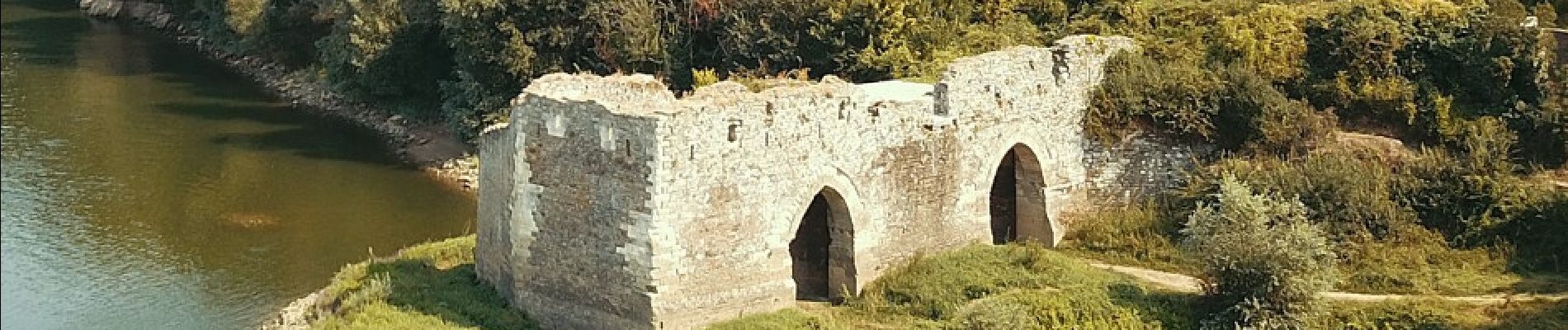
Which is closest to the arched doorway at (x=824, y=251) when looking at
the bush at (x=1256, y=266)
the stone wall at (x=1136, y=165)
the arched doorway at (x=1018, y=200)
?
the arched doorway at (x=1018, y=200)

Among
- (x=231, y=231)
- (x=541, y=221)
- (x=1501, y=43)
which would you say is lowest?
(x=231, y=231)

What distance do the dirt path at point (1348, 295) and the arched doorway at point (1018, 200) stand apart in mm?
1357

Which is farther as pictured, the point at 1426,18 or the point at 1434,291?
the point at 1426,18

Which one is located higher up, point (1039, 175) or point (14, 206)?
point (1039, 175)

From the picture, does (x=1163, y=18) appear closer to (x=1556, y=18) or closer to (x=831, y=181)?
(x=1556, y=18)

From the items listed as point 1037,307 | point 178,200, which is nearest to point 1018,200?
point 1037,307

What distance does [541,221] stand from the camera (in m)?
17.0

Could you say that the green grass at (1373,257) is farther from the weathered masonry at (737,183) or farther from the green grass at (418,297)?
the green grass at (418,297)

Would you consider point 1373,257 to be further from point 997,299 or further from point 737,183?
point 737,183

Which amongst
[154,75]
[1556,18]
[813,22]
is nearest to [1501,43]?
[1556,18]

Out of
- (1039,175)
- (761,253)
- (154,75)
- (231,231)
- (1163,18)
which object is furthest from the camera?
(154,75)

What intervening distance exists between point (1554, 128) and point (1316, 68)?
2.71m

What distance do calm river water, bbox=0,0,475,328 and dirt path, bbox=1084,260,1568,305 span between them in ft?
37.4

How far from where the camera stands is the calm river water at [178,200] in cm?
2362
